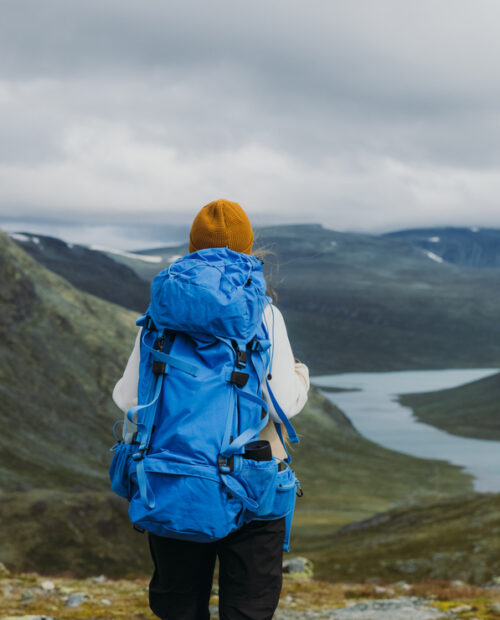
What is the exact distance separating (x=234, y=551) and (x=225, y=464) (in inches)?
33.6

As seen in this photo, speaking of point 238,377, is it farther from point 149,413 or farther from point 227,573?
point 227,573

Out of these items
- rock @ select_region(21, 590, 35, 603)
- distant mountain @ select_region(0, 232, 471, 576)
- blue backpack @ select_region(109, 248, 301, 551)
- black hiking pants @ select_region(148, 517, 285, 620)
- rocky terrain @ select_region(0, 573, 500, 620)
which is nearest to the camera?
blue backpack @ select_region(109, 248, 301, 551)

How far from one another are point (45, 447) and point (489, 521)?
221 ft

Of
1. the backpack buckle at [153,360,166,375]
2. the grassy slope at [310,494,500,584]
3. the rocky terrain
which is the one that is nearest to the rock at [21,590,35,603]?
the rocky terrain

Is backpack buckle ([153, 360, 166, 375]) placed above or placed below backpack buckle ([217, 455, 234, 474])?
above

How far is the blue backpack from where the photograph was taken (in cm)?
521

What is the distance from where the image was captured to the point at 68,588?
1723 centimetres

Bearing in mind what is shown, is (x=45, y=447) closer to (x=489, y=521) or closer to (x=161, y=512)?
(x=489, y=521)

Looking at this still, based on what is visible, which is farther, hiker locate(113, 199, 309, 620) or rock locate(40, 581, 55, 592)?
rock locate(40, 581, 55, 592)

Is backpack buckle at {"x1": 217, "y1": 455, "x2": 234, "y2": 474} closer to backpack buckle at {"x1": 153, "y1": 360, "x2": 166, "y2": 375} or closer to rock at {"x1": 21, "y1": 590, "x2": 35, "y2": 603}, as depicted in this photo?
backpack buckle at {"x1": 153, "y1": 360, "x2": 166, "y2": 375}

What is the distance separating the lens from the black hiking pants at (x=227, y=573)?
5602mm

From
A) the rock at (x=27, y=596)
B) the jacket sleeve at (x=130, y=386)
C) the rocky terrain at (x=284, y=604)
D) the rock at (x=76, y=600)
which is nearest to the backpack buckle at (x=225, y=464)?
the jacket sleeve at (x=130, y=386)

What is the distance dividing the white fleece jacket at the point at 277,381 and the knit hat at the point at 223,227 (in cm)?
67

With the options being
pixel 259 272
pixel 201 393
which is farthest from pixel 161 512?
pixel 259 272
